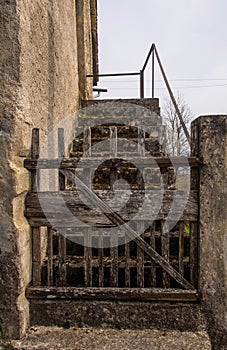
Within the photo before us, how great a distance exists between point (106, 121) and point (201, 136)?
9.56 feet

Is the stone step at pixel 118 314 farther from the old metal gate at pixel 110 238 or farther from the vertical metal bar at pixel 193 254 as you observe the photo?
the vertical metal bar at pixel 193 254

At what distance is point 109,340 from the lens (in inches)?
87.6

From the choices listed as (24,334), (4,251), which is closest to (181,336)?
(24,334)

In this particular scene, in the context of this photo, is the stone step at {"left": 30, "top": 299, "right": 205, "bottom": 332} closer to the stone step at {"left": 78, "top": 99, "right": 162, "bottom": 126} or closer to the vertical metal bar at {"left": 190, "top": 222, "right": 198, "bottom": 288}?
the vertical metal bar at {"left": 190, "top": 222, "right": 198, "bottom": 288}

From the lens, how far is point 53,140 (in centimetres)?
313

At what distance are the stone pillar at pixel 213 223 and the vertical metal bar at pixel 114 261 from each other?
65 cm

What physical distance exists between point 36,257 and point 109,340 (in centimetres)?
84

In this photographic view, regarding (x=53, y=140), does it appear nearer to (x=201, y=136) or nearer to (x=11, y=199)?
(x=11, y=199)

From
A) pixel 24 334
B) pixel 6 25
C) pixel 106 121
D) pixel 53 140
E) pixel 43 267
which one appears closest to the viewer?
pixel 6 25

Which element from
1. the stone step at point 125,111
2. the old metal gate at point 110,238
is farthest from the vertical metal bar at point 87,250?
the stone step at point 125,111

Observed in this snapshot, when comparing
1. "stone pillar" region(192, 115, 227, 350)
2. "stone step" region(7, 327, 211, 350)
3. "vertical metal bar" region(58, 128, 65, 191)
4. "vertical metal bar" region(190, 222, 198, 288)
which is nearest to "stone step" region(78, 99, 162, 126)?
"vertical metal bar" region(58, 128, 65, 191)

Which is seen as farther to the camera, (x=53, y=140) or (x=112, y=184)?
(x=53, y=140)

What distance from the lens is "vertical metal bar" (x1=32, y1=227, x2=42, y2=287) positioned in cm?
243

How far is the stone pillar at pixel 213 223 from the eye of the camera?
2252 mm
